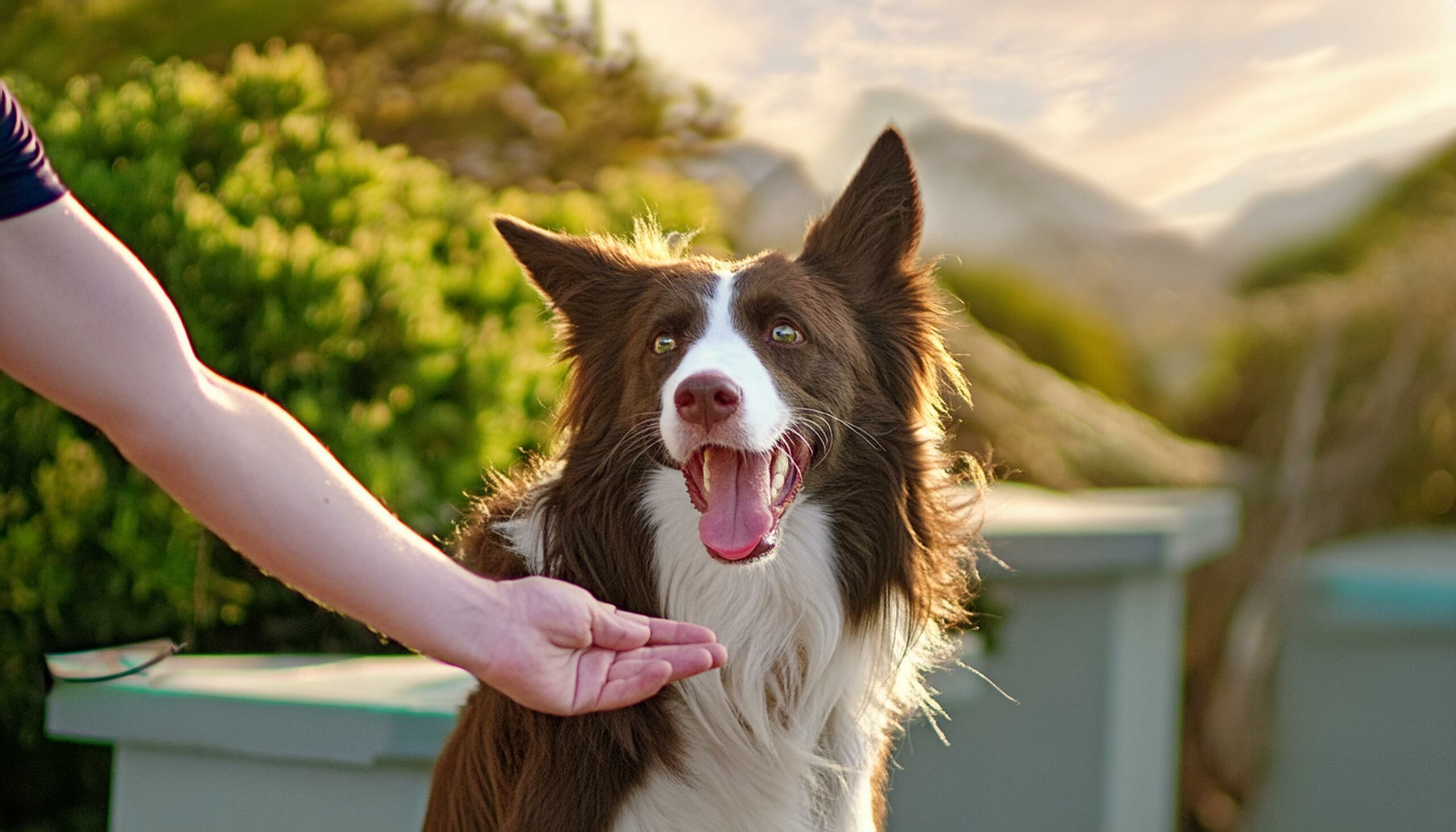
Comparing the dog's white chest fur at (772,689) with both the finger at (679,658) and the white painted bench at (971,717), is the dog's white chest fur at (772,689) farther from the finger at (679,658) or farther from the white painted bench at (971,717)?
the white painted bench at (971,717)

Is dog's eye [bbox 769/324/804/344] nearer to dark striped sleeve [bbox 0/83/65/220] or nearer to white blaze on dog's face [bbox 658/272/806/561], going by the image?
white blaze on dog's face [bbox 658/272/806/561]

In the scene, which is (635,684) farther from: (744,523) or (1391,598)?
(1391,598)

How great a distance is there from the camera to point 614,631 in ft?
7.10

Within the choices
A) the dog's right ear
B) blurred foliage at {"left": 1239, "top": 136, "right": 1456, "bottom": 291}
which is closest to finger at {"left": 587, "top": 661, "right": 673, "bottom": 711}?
the dog's right ear

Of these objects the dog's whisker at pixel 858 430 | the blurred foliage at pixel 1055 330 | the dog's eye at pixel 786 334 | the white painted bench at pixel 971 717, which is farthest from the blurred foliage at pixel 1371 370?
the dog's eye at pixel 786 334

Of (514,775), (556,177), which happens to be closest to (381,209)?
(514,775)

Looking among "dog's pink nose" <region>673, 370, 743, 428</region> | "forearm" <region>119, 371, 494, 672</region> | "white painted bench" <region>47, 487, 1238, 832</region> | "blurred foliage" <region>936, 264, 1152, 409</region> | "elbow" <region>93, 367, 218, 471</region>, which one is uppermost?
"blurred foliage" <region>936, 264, 1152, 409</region>

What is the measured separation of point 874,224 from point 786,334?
0.38m

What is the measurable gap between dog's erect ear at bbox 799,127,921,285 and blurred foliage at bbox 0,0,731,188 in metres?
5.96

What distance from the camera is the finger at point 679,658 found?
7.19 feet

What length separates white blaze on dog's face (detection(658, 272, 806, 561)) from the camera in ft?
7.70

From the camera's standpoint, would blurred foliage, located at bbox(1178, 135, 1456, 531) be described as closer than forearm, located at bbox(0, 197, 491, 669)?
No

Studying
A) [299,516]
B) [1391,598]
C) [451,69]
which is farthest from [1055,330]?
[299,516]

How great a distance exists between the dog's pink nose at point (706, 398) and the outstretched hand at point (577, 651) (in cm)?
37
